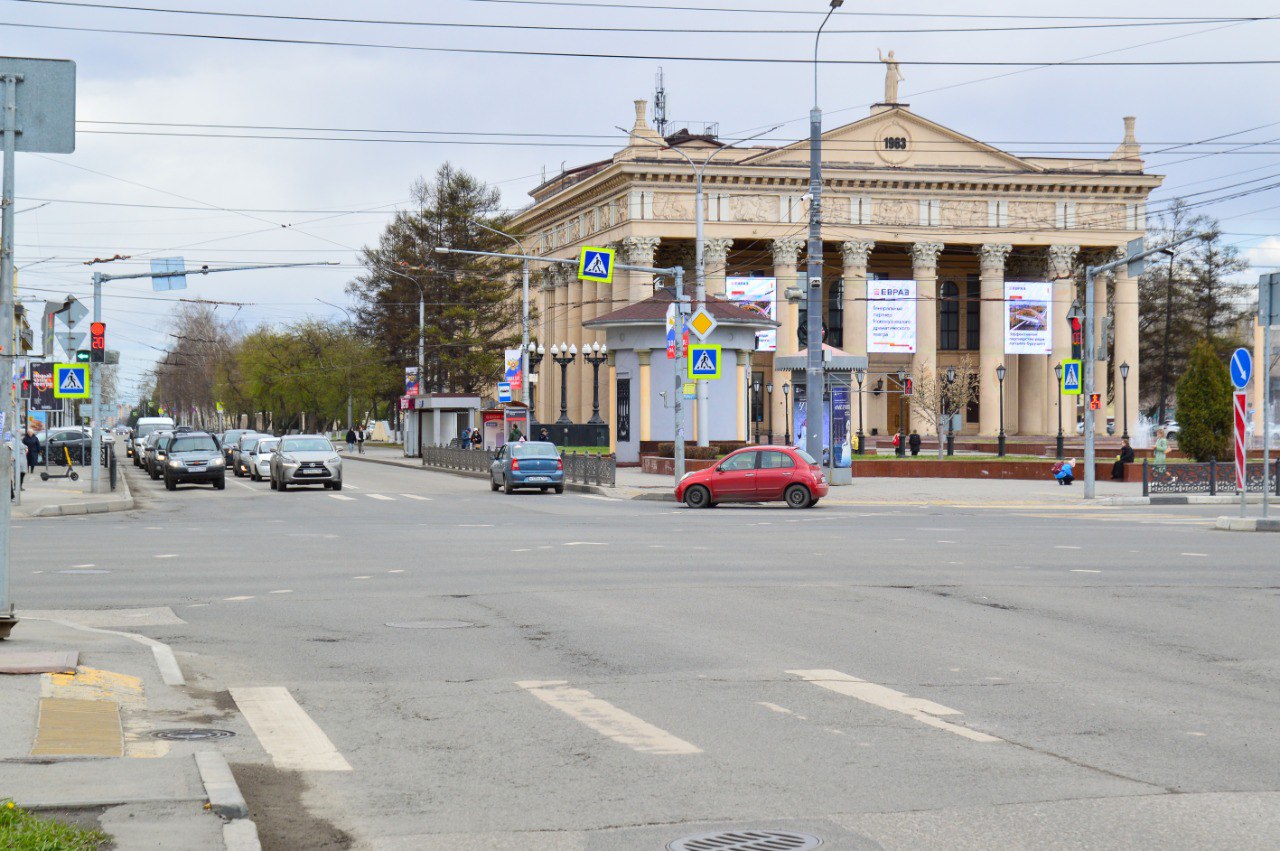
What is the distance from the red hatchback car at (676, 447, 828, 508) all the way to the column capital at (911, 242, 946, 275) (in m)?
53.6

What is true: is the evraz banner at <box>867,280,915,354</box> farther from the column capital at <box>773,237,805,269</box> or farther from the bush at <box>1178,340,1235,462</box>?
the bush at <box>1178,340,1235,462</box>

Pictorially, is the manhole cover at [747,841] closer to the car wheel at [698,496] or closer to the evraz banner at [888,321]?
the car wheel at [698,496]

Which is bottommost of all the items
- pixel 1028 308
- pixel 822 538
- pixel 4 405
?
pixel 822 538

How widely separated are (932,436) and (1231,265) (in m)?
29.1

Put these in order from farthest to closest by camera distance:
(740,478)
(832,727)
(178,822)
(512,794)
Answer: (740,478)
(832,727)
(512,794)
(178,822)

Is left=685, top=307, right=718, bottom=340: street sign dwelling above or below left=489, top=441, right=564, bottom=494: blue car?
above

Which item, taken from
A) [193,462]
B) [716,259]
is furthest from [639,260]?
[193,462]

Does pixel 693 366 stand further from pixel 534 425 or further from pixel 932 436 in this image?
pixel 932 436

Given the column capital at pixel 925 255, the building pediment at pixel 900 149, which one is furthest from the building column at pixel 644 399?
the column capital at pixel 925 255

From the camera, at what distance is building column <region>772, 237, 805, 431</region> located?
8450 centimetres

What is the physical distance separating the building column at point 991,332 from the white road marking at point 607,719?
79.9 m

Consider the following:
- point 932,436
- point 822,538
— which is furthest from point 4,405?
point 932,436

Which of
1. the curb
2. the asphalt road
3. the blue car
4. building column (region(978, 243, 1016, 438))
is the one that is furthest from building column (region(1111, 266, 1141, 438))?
the curb

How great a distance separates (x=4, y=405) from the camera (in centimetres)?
1162
